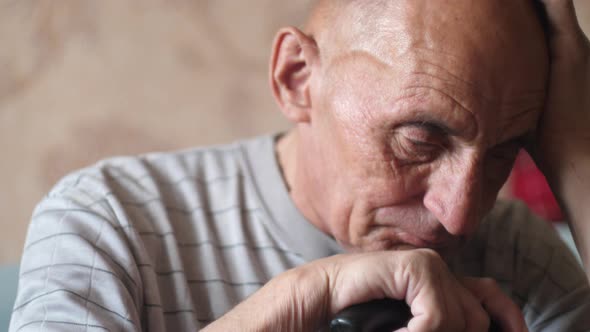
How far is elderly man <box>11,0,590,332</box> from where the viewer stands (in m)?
1.02

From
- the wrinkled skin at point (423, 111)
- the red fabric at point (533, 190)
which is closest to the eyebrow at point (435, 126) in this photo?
the wrinkled skin at point (423, 111)

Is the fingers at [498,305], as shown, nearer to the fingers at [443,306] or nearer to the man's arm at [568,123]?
the fingers at [443,306]

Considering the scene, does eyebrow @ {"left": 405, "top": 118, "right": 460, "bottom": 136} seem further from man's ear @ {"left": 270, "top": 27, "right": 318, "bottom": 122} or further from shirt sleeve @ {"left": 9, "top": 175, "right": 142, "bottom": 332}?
shirt sleeve @ {"left": 9, "top": 175, "right": 142, "bottom": 332}

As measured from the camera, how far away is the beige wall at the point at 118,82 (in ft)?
6.35

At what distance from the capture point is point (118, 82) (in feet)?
6.69

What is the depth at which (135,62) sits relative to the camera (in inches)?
81.0

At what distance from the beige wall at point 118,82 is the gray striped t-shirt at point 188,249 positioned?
0.55 metres

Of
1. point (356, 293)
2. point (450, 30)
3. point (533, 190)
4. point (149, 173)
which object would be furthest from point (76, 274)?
point (533, 190)

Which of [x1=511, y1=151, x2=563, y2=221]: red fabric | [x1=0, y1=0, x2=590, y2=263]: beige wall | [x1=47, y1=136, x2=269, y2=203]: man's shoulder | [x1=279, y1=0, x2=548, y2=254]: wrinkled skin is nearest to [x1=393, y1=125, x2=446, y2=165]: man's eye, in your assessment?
[x1=279, y1=0, x2=548, y2=254]: wrinkled skin

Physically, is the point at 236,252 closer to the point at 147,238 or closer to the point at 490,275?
the point at 147,238

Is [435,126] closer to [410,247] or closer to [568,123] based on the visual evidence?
[410,247]

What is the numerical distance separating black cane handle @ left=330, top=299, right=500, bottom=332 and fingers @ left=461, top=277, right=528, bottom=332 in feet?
0.65

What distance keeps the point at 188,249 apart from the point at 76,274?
0.28 meters

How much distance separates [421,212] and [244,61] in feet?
3.89
